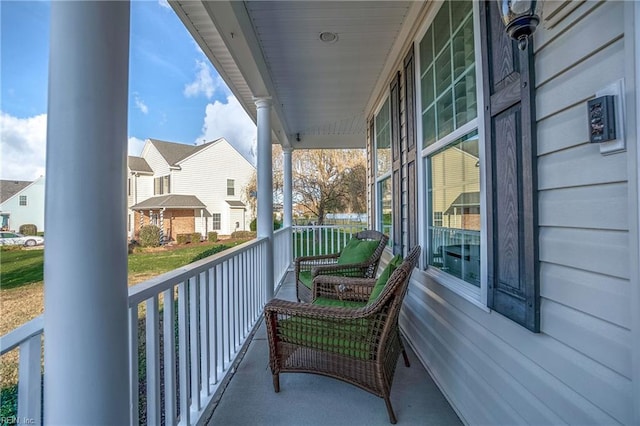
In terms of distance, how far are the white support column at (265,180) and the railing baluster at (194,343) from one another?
203 centimetres

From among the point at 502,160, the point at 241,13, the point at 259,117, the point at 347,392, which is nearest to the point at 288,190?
the point at 259,117

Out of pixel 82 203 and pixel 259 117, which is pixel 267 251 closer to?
pixel 259 117

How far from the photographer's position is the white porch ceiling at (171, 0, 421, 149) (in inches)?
99.3

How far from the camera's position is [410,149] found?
9.95 ft

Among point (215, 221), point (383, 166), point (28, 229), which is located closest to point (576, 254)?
point (28, 229)

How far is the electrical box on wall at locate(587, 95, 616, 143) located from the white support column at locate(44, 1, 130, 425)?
1449mm

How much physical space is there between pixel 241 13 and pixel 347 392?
287 cm

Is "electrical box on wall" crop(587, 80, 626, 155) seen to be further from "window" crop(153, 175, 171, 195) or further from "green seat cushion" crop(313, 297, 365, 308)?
"window" crop(153, 175, 171, 195)

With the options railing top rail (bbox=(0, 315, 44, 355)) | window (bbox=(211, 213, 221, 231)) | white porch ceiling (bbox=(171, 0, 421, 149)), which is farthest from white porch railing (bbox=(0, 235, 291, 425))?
window (bbox=(211, 213, 221, 231))

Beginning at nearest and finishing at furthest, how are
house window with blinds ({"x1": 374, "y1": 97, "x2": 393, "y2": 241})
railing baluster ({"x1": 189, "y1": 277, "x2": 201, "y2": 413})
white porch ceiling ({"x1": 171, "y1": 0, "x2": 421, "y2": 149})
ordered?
railing baluster ({"x1": 189, "y1": 277, "x2": 201, "y2": 413})
white porch ceiling ({"x1": 171, "y1": 0, "x2": 421, "y2": 149})
house window with blinds ({"x1": 374, "y1": 97, "x2": 393, "y2": 241})

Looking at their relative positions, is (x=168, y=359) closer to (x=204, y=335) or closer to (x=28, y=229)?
(x=204, y=335)

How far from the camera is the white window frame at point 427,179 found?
1.67m

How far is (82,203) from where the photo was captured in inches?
34.3

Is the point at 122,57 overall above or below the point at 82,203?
above
